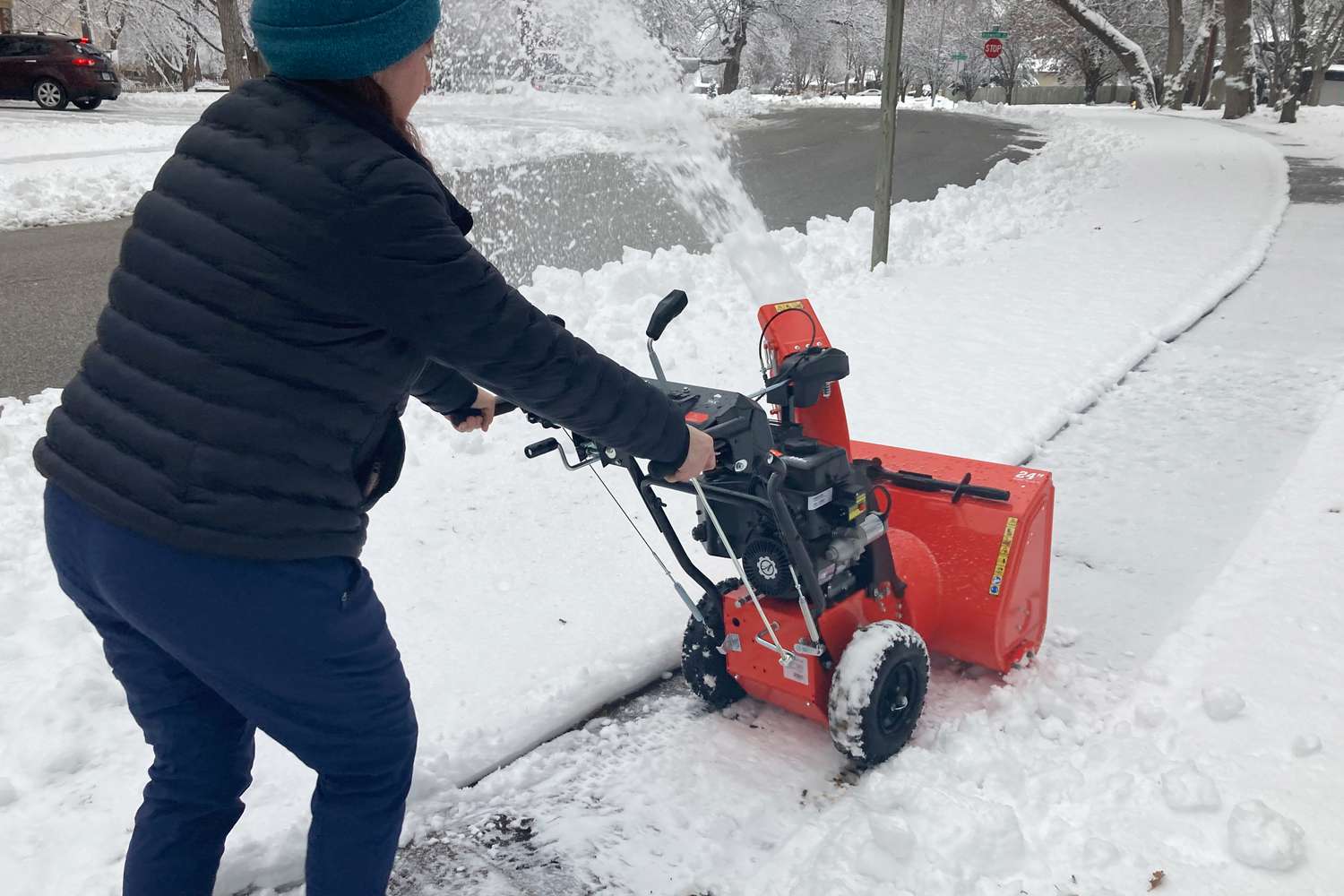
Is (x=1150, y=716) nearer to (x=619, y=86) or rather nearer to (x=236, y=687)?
(x=236, y=687)

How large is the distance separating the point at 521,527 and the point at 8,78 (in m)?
18.5

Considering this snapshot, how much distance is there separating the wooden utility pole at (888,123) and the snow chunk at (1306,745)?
18.7 ft

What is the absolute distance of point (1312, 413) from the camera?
499cm

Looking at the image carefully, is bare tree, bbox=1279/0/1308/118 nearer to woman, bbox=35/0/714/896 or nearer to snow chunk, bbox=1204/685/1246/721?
snow chunk, bbox=1204/685/1246/721

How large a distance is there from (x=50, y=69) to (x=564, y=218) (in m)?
13.2

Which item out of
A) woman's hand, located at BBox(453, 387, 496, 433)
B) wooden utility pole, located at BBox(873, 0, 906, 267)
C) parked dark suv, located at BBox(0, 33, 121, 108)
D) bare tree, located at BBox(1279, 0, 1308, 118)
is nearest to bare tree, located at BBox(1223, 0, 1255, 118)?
bare tree, located at BBox(1279, 0, 1308, 118)

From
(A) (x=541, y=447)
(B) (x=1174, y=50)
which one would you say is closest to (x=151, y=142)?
(A) (x=541, y=447)

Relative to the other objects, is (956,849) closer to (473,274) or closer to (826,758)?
(826,758)

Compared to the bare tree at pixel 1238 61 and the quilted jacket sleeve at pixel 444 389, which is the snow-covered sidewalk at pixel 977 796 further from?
the bare tree at pixel 1238 61

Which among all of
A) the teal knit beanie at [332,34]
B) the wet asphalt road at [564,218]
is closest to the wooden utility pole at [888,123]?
the wet asphalt road at [564,218]

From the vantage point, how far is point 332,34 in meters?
1.43

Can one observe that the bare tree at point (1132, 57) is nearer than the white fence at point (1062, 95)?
Yes

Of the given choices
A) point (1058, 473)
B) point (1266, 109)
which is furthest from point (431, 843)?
point (1266, 109)

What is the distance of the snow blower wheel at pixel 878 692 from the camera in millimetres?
2498
